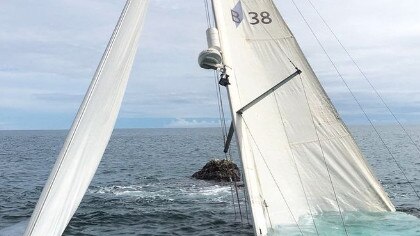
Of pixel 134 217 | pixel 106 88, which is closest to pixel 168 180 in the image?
pixel 134 217

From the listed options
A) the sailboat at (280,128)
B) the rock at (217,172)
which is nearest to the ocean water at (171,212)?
the sailboat at (280,128)

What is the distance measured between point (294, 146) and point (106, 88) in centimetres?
693

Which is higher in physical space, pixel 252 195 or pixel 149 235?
pixel 252 195

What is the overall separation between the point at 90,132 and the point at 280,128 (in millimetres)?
6971

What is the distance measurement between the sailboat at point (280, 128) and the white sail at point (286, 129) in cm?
3

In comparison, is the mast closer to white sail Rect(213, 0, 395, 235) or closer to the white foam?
white sail Rect(213, 0, 395, 235)

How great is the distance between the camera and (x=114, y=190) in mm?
39750

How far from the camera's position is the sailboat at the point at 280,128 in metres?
11.5

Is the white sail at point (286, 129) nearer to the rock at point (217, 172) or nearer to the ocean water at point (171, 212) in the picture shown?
the ocean water at point (171, 212)

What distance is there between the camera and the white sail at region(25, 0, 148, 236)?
6.46m

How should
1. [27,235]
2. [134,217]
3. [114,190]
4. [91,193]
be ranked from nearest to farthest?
[27,235], [134,217], [91,193], [114,190]

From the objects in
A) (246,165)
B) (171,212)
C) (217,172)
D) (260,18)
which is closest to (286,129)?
(246,165)

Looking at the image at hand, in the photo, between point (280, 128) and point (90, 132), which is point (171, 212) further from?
point (90, 132)

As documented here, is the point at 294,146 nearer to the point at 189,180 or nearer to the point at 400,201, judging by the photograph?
the point at 400,201
